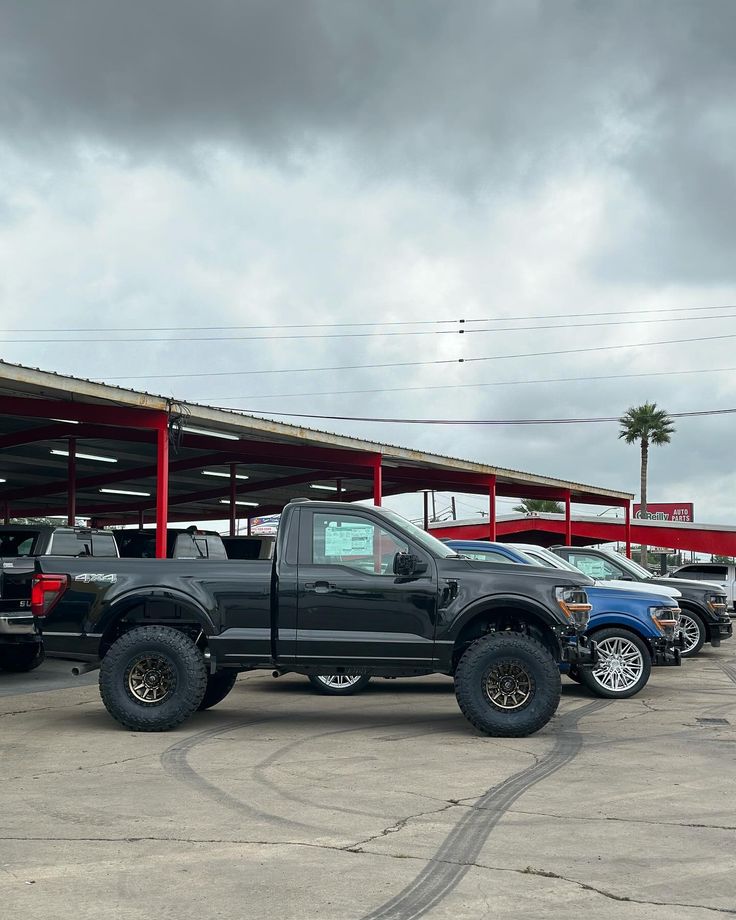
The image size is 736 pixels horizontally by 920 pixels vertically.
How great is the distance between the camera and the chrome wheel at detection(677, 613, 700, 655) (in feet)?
61.3

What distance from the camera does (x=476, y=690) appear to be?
32.8 feet

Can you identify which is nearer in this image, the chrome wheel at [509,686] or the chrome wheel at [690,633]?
the chrome wheel at [509,686]

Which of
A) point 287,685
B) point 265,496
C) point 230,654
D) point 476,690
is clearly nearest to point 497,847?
point 476,690

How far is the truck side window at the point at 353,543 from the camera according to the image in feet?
34.1

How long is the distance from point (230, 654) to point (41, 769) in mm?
2342

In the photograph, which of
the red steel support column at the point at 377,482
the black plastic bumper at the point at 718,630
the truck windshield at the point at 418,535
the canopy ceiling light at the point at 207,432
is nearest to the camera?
the truck windshield at the point at 418,535

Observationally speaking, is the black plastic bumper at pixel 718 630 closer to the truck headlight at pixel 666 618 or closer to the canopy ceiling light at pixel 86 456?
the truck headlight at pixel 666 618

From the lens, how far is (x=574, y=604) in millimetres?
10398

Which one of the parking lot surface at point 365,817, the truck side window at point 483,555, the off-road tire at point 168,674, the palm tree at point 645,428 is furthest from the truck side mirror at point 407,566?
the palm tree at point 645,428

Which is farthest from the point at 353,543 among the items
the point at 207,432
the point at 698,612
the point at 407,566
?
the point at 207,432

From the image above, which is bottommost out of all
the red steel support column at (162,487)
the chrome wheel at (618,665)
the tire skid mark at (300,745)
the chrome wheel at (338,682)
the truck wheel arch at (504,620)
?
the tire skid mark at (300,745)

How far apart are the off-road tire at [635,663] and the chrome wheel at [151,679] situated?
17.7 ft

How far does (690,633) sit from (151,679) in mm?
11544

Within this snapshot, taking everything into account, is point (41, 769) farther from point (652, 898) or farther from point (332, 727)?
point (652, 898)
